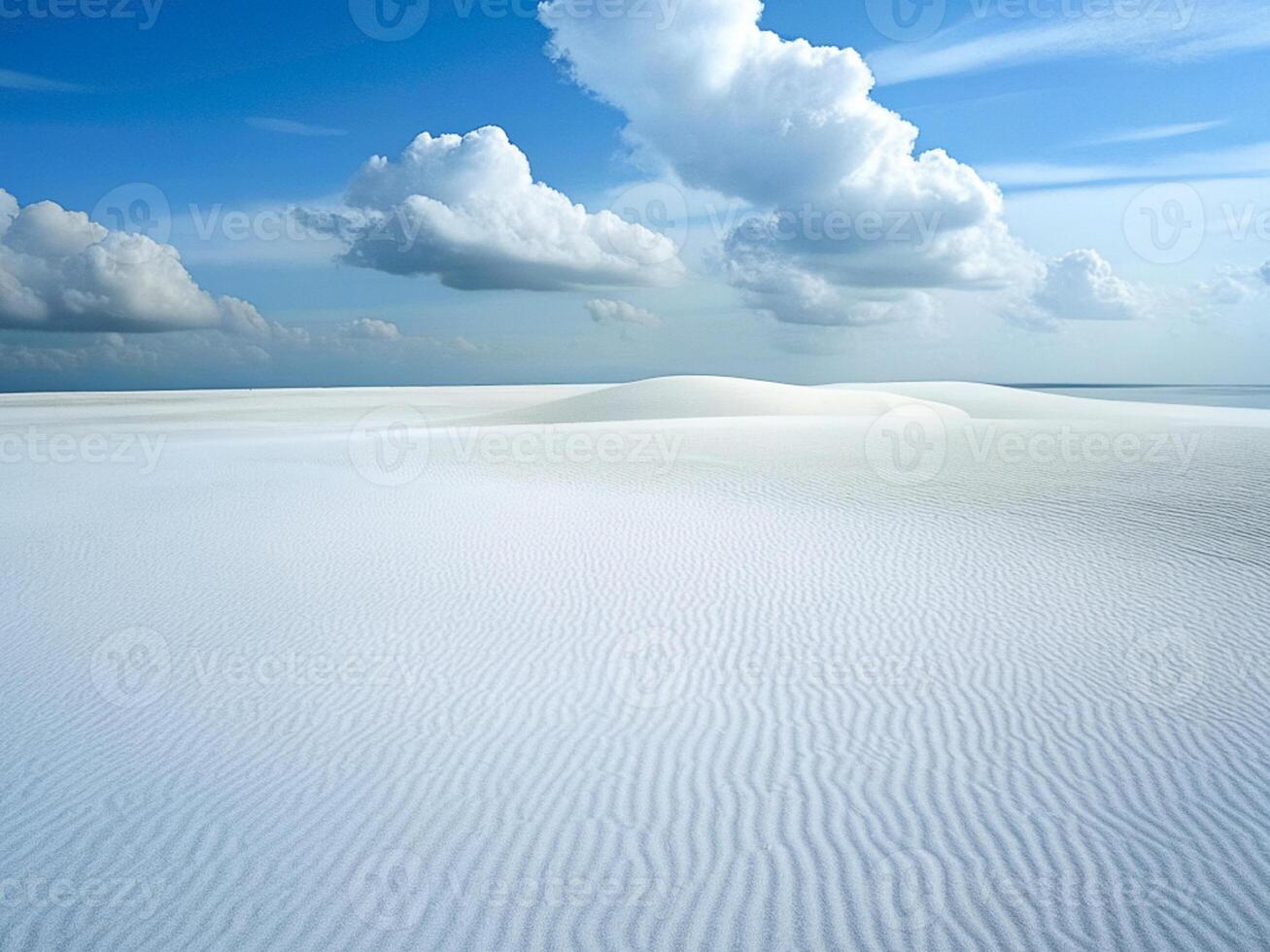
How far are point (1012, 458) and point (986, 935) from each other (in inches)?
628

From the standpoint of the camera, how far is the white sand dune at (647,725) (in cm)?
396

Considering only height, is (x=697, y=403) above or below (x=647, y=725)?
above

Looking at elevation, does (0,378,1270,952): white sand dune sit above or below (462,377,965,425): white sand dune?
below

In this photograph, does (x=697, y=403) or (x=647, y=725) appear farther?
(x=697, y=403)

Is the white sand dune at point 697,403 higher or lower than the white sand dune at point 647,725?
higher

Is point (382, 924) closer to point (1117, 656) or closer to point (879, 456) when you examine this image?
point (1117, 656)

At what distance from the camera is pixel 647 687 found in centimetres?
668

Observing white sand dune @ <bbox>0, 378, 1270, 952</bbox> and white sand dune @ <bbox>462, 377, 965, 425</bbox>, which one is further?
white sand dune @ <bbox>462, 377, 965, 425</bbox>

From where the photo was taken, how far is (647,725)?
5961 millimetres

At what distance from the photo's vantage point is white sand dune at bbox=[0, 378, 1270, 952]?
396 centimetres

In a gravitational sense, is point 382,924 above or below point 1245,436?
below

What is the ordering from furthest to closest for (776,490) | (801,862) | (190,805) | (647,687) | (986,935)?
(776,490) < (647,687) < (190,805) < (801,862) < (986,935)

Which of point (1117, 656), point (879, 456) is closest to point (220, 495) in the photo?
point (879, 456)

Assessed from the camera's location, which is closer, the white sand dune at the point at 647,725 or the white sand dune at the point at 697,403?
the white sand dune at the point at 647,725
